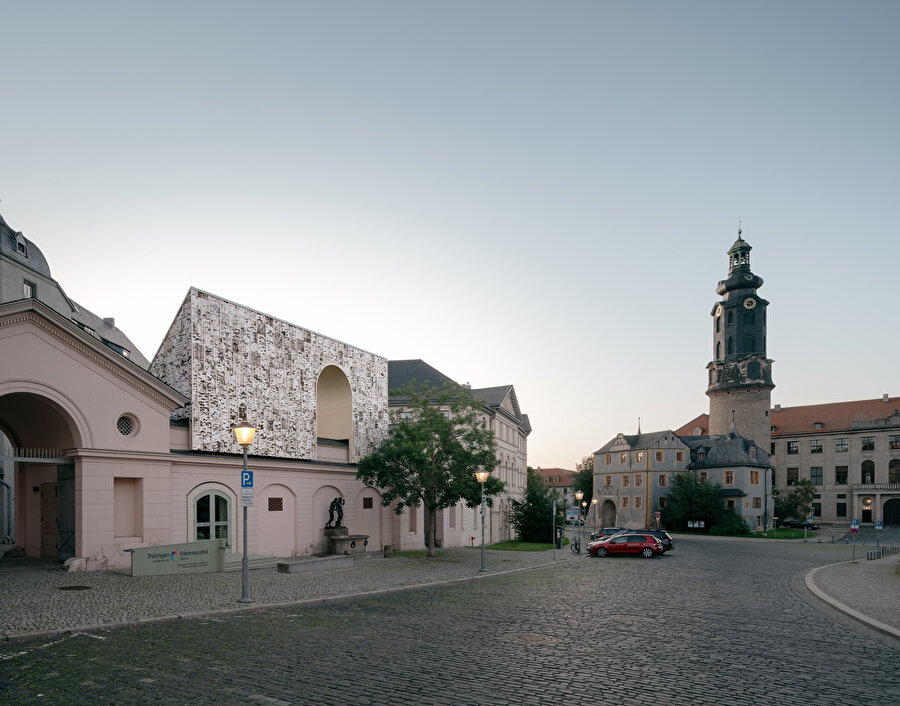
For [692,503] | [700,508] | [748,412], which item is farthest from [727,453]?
[748,412]

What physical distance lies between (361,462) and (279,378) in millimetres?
6054

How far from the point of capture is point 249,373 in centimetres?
2719

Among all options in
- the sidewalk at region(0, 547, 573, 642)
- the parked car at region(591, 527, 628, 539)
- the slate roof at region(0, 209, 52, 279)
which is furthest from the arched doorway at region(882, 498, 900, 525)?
the slate roof at region(0, 209, 52, 279)

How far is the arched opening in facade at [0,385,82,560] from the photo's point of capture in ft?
70.0

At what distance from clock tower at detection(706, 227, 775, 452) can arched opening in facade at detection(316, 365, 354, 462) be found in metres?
72.0

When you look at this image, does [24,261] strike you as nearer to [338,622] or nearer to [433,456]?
[433,456]

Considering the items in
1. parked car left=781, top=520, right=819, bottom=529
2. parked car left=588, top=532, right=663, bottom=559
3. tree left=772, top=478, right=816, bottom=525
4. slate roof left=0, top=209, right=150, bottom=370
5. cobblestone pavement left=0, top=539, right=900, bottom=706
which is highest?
slate roof left=0, top=209, right=150, bottom=370

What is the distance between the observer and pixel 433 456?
104ft

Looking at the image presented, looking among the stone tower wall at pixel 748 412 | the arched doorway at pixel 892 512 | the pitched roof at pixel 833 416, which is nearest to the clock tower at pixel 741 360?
the stone tower wall at pixel 748 412

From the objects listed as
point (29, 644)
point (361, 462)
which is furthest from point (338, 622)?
point (361, 462)

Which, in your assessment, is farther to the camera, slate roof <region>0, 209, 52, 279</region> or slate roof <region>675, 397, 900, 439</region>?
slate roof <region>675, 397, 900, 439</region>

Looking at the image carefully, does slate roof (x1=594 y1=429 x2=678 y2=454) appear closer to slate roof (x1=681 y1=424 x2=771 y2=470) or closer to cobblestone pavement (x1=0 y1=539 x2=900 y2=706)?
slate roof (x1=681 y1=424 x2=771 y2=470)

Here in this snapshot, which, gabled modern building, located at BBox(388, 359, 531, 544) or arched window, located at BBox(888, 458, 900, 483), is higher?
gabled modern building, located at BBox(388, 359, 531, 544)

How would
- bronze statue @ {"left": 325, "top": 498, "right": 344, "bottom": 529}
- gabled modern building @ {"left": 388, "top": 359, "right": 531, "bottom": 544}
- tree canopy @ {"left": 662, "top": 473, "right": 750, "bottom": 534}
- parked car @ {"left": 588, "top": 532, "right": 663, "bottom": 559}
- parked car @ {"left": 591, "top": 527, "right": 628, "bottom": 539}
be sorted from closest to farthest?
bronze statue @ {"left": 325, "top": 498, "right": 344, "bottom": 529}, parked car @ {"left": 588, "top": 532, "right": 663, "bottom": 559}, parked car @ {"left": 591, "top": 527, "right": 628, "bottom": 539}, gabled modern building @ {"left": 388, "top": 359, "right": 531, "bottom": 544}, tree canopy @ {"left": 662, "top": 473, "right": 750, "bottom": 534}
